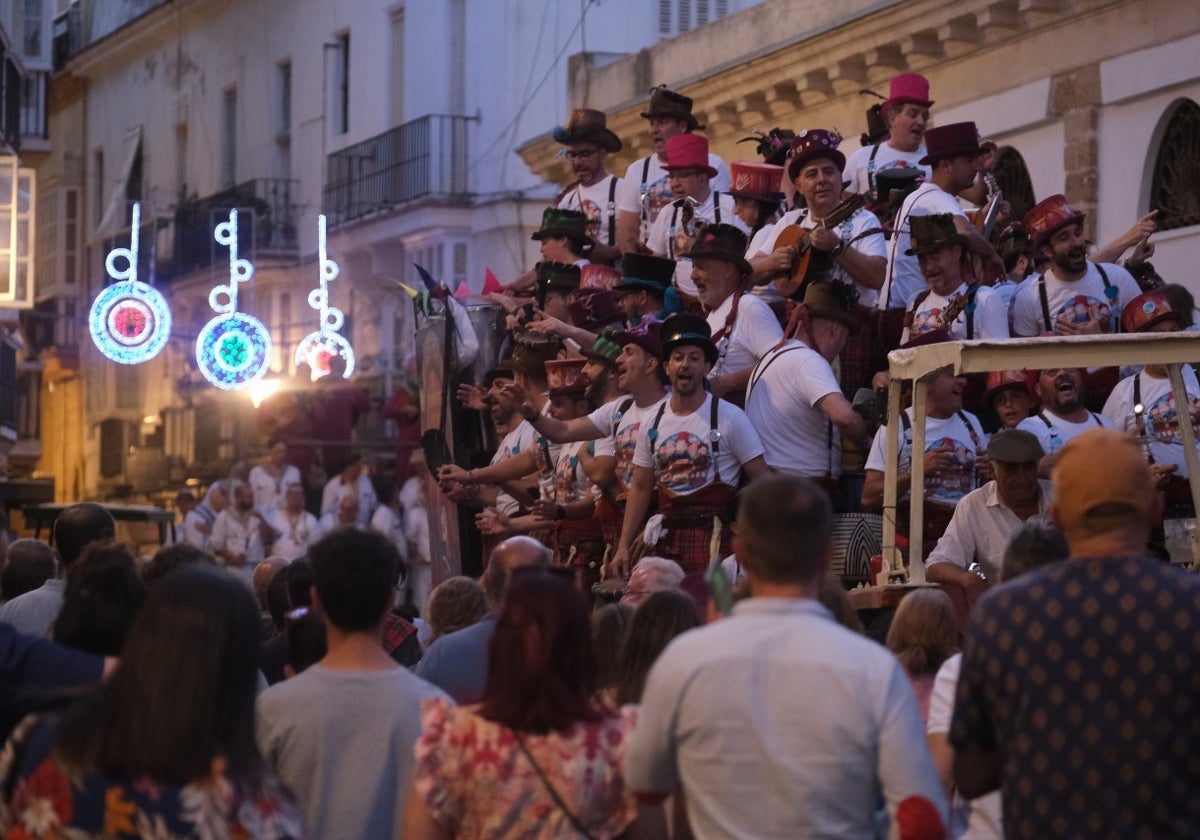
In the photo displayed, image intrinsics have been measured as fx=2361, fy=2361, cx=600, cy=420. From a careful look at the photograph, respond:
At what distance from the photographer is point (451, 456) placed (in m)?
15.2

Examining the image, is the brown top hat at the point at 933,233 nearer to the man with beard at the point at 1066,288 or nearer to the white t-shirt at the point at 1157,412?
the man with beard at the point at 1066,288

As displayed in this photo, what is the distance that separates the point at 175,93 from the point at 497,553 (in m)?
40.9

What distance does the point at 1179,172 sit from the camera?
18.2 metres

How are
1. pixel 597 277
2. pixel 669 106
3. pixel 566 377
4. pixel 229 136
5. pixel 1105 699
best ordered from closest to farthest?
pixel 1105 699, pixel 566 377, pixel 597 277, pixel 669 106, pixel 229 136

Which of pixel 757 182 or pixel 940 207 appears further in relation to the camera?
pixel 757 182

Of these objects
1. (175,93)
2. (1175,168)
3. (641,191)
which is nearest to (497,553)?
(641,191)

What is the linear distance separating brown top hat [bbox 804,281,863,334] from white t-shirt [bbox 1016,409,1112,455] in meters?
1.19

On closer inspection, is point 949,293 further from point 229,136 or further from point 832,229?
point 229,136

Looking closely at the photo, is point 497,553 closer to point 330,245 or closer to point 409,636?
point 409,636

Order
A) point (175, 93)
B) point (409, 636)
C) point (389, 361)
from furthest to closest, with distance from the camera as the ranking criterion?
point (175, 93) → point (389, 361) → point (409, 636)

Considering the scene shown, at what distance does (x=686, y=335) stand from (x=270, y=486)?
16.9 metres

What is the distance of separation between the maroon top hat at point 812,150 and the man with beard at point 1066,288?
114 cm

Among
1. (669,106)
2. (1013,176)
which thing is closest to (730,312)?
(669,106)

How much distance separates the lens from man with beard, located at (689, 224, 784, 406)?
1144 centimetres
